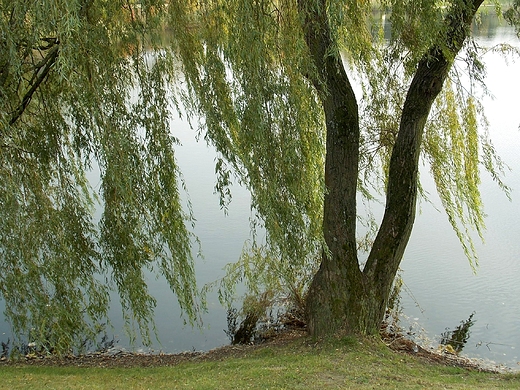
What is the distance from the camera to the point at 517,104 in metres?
12.3

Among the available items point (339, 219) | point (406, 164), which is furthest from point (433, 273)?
point (339, 219)

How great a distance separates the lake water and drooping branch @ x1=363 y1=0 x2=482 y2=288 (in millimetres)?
1629

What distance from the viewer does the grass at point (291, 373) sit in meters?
4.55

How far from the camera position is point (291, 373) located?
473 centimetres

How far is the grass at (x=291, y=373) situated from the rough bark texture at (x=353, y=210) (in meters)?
0.35

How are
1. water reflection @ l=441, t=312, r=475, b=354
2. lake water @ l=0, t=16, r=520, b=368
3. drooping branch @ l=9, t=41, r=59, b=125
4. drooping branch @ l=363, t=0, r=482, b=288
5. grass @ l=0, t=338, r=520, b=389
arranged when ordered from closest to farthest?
1. grass @ l=0, t=338, r=520, b=389
2. drooping branch @ l=9, t=41, r=59, b=125
3. drooping branch @ l=363, t=0, r=482, b=288
4. water reflection @ l=441, t=312, r=475, b=354
5. lake water @ l=0, t=16, r=520, b=368

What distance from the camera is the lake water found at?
7.14 metres

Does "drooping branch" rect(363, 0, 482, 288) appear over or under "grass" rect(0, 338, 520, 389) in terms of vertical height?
over

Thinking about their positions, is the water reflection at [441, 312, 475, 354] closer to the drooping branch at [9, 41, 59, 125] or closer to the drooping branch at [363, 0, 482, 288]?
the drooping branch at [363, 0, 482, 288]

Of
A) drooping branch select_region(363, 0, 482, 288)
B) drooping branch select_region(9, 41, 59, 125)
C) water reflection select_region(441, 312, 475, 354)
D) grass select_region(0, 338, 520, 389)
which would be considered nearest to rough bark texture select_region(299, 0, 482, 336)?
drooping branch select_region(363, 0, 482, 288)

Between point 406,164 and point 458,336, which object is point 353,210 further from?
point 458,336

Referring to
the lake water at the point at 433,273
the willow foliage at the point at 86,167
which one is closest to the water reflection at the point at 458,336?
the lake water at the point at 433,273

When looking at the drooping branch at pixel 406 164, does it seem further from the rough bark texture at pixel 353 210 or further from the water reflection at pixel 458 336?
the water reflection at pixel 458 336

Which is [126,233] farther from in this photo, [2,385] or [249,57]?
[249,57]
